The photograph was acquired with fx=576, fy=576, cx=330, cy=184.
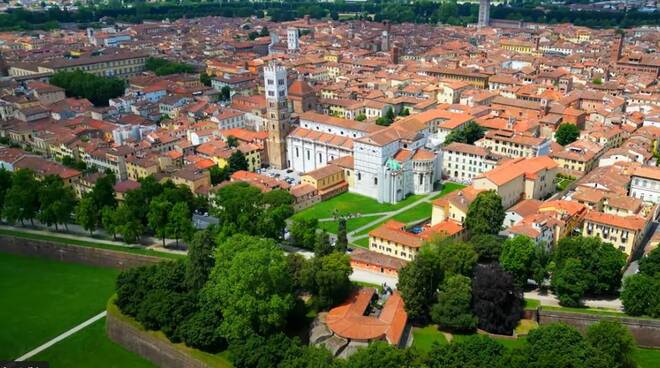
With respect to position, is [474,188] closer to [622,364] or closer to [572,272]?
[572,272]

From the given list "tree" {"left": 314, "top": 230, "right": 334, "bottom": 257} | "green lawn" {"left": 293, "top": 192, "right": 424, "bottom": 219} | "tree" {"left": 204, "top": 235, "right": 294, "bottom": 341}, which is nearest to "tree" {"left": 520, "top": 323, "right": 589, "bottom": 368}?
"tree" {"left": 204, "top": 235, "right": 294, "bottom": 341}

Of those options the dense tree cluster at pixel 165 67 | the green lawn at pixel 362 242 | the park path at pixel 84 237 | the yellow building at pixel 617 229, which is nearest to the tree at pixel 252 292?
the green lawn at pixel 362 242

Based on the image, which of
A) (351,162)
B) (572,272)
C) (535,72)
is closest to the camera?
(572,272)

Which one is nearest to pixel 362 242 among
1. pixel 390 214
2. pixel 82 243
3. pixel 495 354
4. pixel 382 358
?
pixel 390 214

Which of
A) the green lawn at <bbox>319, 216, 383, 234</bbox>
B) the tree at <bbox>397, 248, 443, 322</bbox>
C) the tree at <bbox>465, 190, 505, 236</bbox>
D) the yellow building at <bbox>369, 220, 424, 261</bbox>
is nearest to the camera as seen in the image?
the tree at <bbox>397, 248, 443, 322</bbox>

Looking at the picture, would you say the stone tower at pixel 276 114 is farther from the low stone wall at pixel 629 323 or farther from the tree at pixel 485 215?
the low stone wall at pixel 629 323

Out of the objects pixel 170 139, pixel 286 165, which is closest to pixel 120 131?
pixel 170 139

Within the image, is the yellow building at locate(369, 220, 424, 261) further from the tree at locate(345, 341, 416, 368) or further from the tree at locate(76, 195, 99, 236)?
the tree at locate(76, 195, 99, 236)
